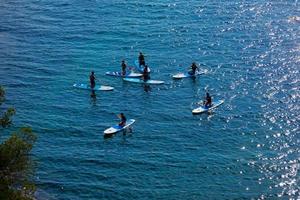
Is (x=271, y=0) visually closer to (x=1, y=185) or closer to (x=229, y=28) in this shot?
(x=229, y=28)

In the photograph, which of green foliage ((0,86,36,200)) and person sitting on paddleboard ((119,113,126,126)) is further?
person sitting on paddleboard ((119,113,126,126))

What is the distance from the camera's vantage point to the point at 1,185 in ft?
134

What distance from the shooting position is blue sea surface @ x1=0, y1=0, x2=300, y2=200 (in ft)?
192

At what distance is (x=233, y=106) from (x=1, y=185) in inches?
1535

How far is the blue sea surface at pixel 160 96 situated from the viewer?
192 ft

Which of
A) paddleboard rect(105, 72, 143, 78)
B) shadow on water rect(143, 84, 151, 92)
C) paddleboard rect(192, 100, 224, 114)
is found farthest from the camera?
paddleboard rect(105, 72, 143, 78)

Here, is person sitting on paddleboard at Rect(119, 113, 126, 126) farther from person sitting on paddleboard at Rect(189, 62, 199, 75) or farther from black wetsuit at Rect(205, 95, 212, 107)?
person sitting on paddleboard at Rect(189, 62, 199, 75)

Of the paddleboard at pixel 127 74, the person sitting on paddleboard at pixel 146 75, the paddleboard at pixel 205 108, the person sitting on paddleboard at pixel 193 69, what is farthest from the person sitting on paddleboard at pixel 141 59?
the paddleboard at pixel 205 108

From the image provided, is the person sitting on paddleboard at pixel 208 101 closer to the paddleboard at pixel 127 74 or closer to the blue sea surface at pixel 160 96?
the blue sea surface at pixel 160 96

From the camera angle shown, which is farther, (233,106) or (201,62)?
(201,62)

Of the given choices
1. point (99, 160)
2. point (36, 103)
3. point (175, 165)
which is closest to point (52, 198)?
point (99, 160)

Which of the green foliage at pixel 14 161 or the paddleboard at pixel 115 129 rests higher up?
the green foliage at pixel 14 161

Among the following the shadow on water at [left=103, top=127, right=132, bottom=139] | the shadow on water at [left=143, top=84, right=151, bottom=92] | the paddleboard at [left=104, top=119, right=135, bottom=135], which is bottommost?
the shadow on water at [left=103, top=127, right=132, bottom=139]

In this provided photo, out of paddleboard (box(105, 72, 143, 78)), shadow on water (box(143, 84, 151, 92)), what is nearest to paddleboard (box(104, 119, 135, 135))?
shadow on water (box(143, 84, 151, 92))
